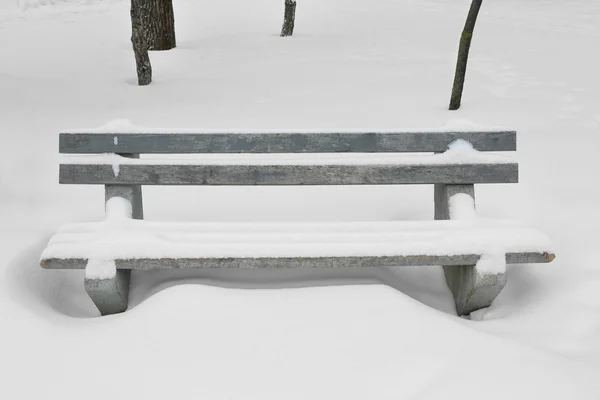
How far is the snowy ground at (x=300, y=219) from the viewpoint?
2703mm

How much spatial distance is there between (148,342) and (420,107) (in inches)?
186

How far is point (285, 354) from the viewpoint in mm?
2840

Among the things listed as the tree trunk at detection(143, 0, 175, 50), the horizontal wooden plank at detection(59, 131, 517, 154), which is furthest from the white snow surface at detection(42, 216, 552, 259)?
the tree trunk at detection(143, 0, 175, 50)

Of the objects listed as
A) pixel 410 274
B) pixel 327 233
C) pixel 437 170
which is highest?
pixel 437 170

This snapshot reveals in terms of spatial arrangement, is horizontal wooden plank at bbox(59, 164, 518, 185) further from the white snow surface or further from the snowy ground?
the snowy ground

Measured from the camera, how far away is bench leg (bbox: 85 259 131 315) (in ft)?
10.3

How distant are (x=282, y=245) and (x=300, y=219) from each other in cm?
116

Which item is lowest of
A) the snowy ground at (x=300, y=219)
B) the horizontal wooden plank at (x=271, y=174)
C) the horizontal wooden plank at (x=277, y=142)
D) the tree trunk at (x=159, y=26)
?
the snowy ground at (x=300, y=219)

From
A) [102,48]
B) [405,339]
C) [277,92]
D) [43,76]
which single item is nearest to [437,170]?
[405,339]

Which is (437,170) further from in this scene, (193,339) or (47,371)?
(47,371)

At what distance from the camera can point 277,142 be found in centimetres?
357

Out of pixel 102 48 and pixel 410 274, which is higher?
pixel 102 48

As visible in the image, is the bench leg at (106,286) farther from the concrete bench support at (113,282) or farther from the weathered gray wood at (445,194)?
the weathered gray wood at (445,194)

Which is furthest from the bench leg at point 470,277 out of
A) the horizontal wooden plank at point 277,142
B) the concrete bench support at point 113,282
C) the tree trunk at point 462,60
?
the tree trunk at point 462,60
